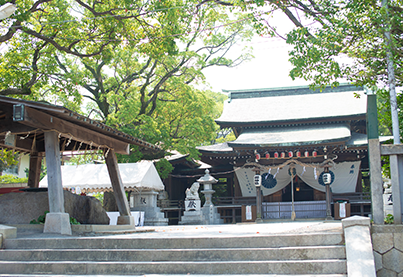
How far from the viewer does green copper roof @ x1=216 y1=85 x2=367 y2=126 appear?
20016 millimetres

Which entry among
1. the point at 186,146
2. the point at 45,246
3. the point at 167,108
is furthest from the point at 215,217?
the point at 45,246

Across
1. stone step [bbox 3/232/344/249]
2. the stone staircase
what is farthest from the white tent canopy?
the stone staircase

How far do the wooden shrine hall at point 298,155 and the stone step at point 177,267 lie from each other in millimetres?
12784

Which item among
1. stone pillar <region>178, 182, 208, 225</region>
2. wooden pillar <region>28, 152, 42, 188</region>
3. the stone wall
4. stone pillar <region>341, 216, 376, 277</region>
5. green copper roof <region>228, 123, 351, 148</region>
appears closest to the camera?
stone pillar <region>341, 216, 376, 277</region>

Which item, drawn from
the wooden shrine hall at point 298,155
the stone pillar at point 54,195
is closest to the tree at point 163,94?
the wooden shrine hall at point 298,155

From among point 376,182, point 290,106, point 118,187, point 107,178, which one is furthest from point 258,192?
point 376,182

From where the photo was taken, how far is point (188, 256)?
16.6 feet

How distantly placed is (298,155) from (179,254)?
13.7 m

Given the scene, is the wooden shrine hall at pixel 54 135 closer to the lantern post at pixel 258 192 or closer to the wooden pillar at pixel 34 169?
the wooden pillar at pixel 34 169

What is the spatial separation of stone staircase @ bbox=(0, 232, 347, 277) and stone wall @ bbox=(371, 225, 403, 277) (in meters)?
0.46

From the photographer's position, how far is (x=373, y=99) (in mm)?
5504

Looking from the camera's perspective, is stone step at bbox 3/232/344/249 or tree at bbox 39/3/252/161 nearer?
Result: stone step at bbox 3/232/344/249

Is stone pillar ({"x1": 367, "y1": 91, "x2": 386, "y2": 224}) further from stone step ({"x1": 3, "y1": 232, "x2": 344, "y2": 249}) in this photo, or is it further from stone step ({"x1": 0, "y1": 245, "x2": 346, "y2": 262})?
stone step ({"x1": 0, "y1": 245, "x2": 346, "y2": 262})

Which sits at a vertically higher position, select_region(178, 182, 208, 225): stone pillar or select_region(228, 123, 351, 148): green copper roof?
select_region(228, 123, 351, 148): green copper roof
